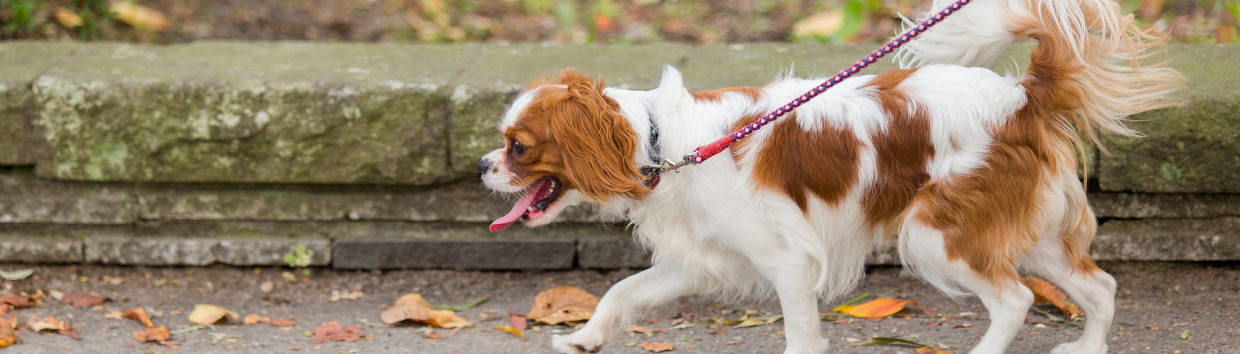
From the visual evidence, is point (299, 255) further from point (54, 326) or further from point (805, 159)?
point (805, 159)

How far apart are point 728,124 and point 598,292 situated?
60.1 inches

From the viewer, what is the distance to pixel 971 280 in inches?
115

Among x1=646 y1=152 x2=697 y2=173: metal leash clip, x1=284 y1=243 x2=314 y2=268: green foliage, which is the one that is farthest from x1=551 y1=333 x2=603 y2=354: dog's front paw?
x1=284 y1=243 x2=314 y2=268: green foliage

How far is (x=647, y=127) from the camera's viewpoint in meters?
2.99

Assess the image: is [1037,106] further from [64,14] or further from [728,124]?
[64,14]

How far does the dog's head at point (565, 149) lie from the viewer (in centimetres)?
291

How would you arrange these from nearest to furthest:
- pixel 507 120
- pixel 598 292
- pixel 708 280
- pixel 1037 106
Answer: pixel 1037 106, pixel 507 120, pixel 708 280, pixel 598 292

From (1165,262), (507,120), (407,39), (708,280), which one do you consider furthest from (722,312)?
(407,39)

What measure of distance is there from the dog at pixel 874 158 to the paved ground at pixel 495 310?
2.23 feet

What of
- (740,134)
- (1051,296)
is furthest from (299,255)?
(1051,296)

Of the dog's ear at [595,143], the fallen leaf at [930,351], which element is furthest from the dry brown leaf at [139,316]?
the fallen leaf at [930,351]

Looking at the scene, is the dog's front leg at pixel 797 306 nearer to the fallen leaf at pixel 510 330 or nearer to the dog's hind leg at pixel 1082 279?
the dog's hind leg at pixel 1082 279

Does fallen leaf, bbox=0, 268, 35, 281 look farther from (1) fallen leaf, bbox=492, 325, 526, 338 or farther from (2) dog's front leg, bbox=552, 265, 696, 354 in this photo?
(2) dog's front leg, bbox=552, 265, 696, 354

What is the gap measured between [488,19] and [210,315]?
3.39m
